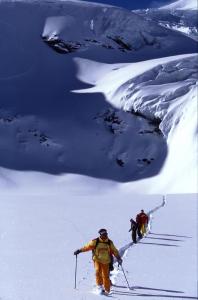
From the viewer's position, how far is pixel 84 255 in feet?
47.7

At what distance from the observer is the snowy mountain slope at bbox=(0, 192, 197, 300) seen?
9.99 metres

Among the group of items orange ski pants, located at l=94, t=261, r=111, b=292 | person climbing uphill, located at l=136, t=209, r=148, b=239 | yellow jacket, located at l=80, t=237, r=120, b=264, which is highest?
person climbing uphill, located at l=136, t=209, r=148, b=239

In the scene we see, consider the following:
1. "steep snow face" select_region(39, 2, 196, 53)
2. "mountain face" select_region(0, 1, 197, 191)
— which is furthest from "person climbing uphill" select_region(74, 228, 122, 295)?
"steep snow face" select_region(39, 2, 196, 53)

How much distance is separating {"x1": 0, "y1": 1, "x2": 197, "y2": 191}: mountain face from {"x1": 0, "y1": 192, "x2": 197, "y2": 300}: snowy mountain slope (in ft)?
77.1

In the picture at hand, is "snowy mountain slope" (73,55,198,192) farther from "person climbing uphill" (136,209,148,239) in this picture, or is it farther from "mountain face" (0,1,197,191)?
"person climbing uphill" (136,209,148,239)

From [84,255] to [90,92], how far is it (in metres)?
55.3

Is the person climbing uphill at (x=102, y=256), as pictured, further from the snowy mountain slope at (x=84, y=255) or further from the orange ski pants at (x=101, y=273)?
the snowy mountain slope at (x=84, y=255)

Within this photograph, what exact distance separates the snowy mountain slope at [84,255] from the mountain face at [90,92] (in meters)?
23.5

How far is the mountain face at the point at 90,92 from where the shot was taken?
57781mm

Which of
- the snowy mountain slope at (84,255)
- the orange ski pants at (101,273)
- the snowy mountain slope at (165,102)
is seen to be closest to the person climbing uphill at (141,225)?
the snowy mountain slope at (84,255)

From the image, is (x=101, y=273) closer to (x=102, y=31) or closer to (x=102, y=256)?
(x=102, y=256)

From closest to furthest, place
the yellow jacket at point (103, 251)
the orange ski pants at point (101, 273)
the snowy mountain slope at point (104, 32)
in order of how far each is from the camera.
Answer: the orange ski pants at point (101, 273) → the yellow jacket at point (103, 251) → the snowy mountain slope at point (104, 32)

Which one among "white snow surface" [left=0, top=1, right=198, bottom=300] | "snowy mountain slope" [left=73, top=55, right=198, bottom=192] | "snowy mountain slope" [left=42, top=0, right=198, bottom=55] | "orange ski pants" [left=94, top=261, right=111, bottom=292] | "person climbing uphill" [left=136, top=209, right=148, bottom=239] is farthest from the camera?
"snowy mountain slope" [left=42, top=0, right=198, bottom=55]

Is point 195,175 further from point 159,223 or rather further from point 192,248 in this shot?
point 192,248
